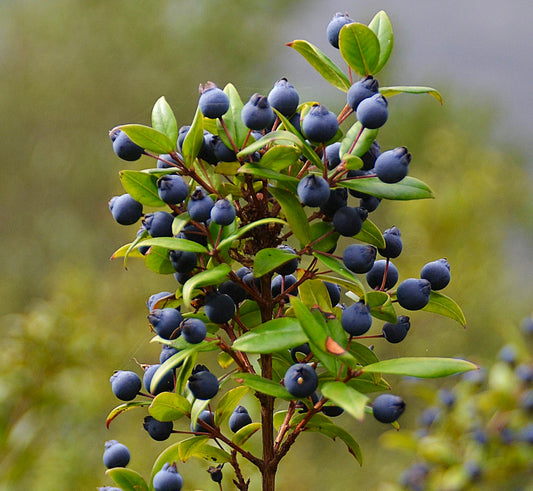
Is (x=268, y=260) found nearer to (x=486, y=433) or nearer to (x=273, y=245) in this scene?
(x=273, y=245)

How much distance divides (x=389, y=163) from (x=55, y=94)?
4.08 m

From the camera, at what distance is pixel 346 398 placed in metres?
0.40

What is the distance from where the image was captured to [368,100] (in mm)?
435

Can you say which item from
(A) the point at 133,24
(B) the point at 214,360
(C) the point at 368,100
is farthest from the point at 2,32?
(C) the point at 368,100

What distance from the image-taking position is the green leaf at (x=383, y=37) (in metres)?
0.48

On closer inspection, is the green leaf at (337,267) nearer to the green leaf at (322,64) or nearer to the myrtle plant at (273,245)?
the myrtle plant at (273,245)

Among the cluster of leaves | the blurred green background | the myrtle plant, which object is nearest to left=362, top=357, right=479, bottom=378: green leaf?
the myrtle plant

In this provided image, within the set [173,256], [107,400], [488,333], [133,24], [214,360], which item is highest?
[133,24]

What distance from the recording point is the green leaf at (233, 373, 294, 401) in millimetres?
439

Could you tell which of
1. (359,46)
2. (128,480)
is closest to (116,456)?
(128,480)

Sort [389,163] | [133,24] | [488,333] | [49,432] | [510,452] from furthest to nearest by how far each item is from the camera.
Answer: [133,24] < [488,333] < [49,432] < [510,452] < [389,163]

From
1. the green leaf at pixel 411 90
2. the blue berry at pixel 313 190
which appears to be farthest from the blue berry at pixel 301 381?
the green leaf at pixel 411 90

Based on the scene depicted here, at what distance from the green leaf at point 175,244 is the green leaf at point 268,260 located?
0.04 metres

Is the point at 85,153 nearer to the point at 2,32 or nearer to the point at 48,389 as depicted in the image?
the point at 2,32
